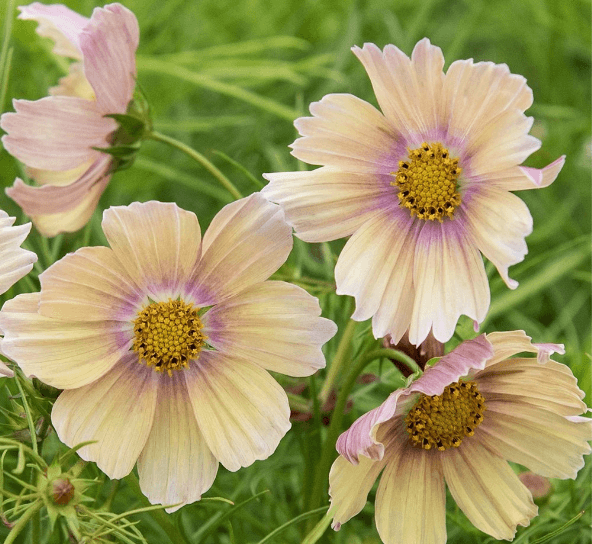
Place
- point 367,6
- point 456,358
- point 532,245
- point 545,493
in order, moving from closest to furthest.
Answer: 1. point 456,358
2. point 545,493
3. point 532,245
4. point 367,6

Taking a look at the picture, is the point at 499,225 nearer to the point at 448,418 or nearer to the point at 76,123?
the point at 448,418

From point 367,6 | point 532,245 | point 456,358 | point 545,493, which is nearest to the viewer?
point 456,358

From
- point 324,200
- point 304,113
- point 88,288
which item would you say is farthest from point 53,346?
point 304,113

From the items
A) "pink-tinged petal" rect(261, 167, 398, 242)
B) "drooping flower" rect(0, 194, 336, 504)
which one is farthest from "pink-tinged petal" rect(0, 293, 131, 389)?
"pink-tinged petal" rect(261, 167, 398, 242)

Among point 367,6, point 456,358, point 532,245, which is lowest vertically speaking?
point 532,245

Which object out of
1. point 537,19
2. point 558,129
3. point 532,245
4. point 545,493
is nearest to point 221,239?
point 545,493

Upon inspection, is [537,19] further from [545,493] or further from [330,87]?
[545,493]
